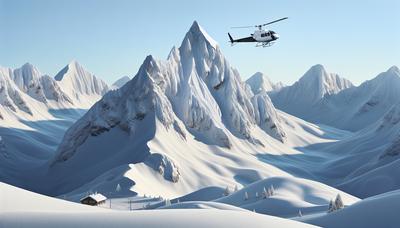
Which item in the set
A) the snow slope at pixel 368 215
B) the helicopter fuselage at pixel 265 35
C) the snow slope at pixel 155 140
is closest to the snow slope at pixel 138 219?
the snow slope at pixel 368 215

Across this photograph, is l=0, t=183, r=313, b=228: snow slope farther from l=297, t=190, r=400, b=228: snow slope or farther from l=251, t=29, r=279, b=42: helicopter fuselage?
l=251, t=29, r=279, b=42: helicopter fuselage

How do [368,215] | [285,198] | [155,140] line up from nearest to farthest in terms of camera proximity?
[368,215] → [285,198] → [155,140]

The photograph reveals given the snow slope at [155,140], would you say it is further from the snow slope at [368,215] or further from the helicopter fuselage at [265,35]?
the snow slope at [368,215]

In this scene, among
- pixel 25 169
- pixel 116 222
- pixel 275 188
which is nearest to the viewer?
pixel 116 222

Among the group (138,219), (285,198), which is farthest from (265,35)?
(138,219)

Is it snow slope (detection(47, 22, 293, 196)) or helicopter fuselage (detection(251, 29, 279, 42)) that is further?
snow slope (detection(47, 22, 293, 196))

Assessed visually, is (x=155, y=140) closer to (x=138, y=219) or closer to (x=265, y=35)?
(x=265, y=35)

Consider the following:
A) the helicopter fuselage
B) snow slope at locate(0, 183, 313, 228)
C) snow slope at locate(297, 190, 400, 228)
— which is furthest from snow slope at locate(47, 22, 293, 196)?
snow slope at locate(0, 183, 313, 228)

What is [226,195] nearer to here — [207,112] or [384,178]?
[384,178]

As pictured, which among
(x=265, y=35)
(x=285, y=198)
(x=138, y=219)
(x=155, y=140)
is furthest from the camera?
(x=155, y=140)

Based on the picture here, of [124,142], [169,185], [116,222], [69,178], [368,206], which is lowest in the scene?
[116,222]

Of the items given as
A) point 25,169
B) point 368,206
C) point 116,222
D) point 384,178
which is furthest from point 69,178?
point 116,222
